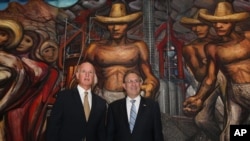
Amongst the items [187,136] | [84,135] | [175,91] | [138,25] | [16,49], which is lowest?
[187,136]

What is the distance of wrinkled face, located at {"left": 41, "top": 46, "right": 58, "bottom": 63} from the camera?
13.7ft

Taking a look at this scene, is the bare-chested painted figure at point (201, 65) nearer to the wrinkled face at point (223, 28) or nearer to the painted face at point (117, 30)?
the wrinkled face at point (223, 28)

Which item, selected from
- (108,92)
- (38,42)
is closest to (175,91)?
(108,92)

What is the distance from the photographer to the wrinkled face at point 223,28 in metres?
4.03

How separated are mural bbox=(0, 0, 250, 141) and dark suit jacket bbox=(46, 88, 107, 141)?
1.32 meters

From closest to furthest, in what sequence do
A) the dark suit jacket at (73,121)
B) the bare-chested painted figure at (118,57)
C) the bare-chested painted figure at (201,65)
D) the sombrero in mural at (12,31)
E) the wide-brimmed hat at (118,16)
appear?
the dark suit jacket at (73,121)
the bare-chested painted figure at (201,65)
the bare-chested painted figure at (118,57)
the wide-brimmed hat at (118,16)
the sombrero in mural at (12,31)

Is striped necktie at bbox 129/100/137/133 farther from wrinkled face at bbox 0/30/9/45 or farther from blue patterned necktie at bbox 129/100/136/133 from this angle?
wrinkled face at bbox 0/30/9/45

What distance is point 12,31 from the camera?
4.28 meters

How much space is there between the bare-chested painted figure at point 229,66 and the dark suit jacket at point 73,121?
1.59 m

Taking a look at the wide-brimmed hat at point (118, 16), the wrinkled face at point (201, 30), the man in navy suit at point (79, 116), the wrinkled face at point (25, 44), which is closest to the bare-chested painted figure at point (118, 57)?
the wide-brimmed hat at point (118, 16)

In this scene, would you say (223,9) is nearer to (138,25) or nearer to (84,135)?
(138,25)

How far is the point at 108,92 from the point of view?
13.2 ft

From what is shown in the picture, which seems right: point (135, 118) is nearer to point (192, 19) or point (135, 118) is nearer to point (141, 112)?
point (141, 112)

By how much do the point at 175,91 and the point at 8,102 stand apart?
2322 millimetres
